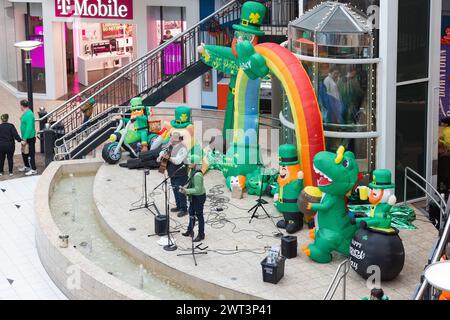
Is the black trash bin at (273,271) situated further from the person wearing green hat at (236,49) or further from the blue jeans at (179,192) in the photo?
the person wearing green hat at (236,49)

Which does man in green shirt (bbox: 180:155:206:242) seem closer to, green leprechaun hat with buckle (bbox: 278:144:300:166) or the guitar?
Result: the guitar

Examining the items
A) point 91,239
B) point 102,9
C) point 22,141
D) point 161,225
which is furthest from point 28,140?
point 102,9

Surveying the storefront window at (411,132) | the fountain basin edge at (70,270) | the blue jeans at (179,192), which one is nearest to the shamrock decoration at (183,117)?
the blue jeans at (179,192)

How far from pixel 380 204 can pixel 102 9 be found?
18.0 metres

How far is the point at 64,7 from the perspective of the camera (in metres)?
30.3

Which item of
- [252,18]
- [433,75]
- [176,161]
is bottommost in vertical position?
[176,161]

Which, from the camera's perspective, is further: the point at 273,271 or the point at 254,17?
the point at 254,17

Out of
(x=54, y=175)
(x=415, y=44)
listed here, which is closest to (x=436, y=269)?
(x=415, y=44)

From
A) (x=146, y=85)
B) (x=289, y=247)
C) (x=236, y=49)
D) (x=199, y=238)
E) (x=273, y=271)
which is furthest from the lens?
(x=146, y=85)

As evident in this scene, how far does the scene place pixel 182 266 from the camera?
48.4ft

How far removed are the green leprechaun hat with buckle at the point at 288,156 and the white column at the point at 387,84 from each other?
202 centimetres

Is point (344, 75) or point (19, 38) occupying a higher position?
point (19, 38)

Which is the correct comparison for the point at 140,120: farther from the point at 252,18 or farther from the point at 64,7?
the point at 64,7

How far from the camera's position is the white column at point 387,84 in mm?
17078
